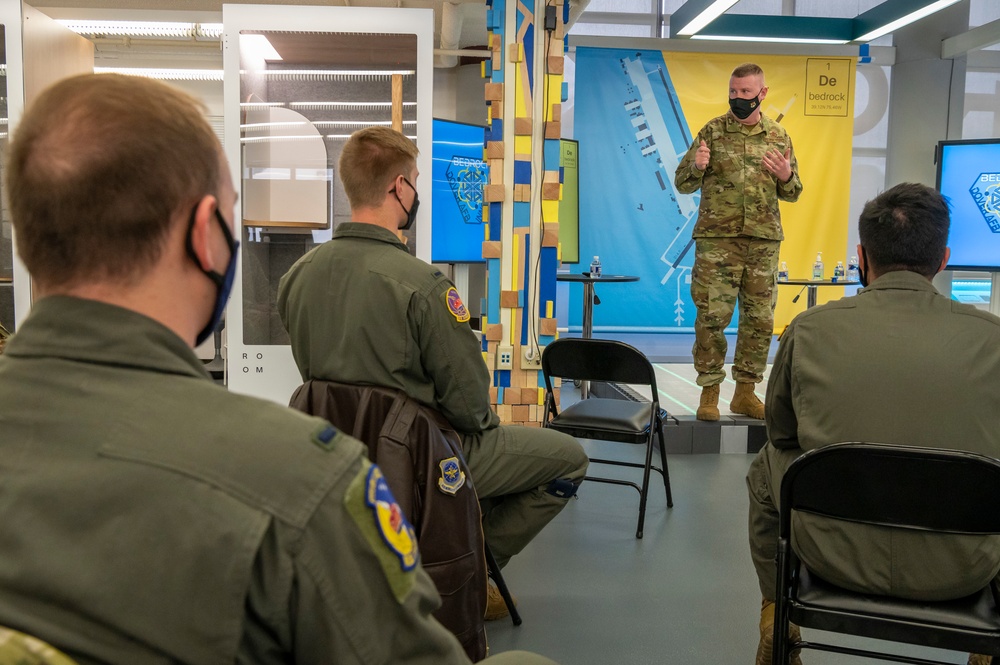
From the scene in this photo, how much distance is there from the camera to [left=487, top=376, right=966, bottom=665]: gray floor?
85.3 inches

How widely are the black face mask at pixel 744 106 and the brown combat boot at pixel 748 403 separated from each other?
4.76ft

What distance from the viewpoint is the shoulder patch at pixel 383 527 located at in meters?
0.64

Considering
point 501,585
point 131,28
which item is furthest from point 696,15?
point 501,585

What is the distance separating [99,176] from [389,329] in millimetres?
1307

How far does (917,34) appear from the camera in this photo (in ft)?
24.8

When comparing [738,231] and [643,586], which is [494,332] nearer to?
[738,231]

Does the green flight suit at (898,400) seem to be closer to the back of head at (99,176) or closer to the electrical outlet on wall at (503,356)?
the back of head at (99,176)

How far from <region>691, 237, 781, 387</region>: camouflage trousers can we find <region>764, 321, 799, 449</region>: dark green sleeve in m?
2.40

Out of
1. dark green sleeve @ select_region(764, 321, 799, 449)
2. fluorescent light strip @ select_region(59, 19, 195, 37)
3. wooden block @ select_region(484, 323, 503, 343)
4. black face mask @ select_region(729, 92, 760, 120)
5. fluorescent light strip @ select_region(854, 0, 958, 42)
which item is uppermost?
fluorescent light strip @ select_region(854, 0, 958, 42)

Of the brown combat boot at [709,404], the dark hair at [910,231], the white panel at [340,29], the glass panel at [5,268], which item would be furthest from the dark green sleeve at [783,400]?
the glass panel at [5,268]

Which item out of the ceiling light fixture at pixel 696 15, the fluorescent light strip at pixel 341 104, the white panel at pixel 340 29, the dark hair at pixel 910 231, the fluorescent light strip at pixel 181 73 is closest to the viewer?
the dark hair at pixel 910 231

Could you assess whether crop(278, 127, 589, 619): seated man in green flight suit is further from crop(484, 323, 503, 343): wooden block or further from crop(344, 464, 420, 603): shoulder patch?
crop(484, 323, 503, 343): wooden block

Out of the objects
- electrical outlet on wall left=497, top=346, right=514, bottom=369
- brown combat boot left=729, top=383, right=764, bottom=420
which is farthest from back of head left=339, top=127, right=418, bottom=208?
brown combat boot left=729, top=383, right=764, bottom=420

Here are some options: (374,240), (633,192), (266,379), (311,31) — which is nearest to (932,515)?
(374,240)
